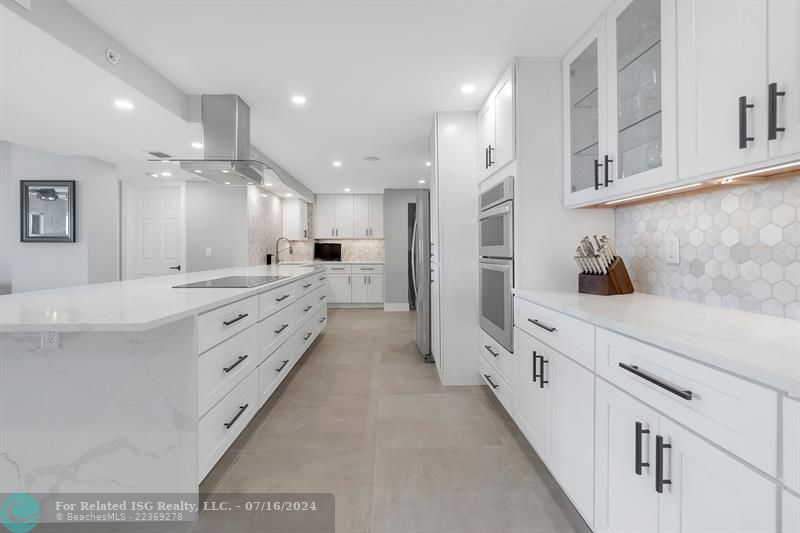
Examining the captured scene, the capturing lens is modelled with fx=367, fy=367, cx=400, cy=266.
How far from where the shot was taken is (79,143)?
370cm

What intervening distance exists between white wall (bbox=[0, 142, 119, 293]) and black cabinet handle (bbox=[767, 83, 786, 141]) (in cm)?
563

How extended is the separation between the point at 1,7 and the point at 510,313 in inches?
112

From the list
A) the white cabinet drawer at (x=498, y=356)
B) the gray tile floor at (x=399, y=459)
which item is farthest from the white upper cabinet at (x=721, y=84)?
the gray tile floor at (x=399, y=459)

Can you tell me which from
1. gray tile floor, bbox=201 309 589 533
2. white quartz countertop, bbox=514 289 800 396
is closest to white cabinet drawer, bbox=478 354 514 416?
gray tile floor, bbox=201 309 589 533

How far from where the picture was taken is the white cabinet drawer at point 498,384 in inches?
88.1

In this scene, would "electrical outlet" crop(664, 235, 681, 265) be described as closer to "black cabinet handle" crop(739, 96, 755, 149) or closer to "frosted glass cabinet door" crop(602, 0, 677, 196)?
"frosted glass cabinet door" crop(602, 0, 677, 196)

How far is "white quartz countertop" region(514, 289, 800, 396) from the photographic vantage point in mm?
752

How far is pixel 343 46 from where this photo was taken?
2.21 metres

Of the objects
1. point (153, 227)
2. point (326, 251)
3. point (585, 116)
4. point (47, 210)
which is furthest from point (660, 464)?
point (326, 251)

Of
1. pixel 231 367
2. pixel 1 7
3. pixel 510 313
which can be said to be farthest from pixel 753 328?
pixel 1 7

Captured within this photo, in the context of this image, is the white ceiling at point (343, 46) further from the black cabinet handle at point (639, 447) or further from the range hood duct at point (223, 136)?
the black cabinet handle at point (639, 447)

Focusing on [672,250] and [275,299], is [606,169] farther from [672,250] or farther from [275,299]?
[275,299]

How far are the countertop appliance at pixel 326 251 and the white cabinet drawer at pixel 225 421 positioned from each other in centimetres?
556

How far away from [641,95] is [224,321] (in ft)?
7.17
